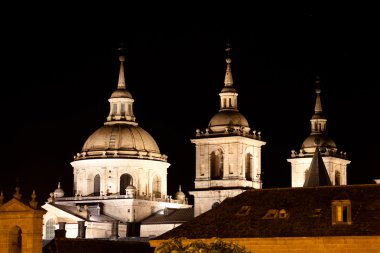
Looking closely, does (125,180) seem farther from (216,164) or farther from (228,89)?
(228,89)

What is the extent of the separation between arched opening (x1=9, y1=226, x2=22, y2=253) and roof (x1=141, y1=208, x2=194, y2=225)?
2815 inches

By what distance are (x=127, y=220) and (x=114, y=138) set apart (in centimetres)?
861

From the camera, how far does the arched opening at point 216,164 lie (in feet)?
497

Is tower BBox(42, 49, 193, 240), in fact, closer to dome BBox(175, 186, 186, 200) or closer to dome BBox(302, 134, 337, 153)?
dome BBox(175, 186, 186, 200)

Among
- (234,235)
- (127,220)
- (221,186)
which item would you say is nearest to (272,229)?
(234,235)

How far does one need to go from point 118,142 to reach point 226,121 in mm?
15865

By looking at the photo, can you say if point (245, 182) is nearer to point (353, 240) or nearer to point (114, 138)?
point (114, 138)

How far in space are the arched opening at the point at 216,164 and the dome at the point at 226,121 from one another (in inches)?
89.4

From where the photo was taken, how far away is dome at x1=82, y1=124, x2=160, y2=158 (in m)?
163

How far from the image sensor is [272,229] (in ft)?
271

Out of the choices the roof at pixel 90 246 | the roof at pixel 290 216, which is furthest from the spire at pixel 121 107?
the roof at pixel 290 216

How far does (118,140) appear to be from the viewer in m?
163

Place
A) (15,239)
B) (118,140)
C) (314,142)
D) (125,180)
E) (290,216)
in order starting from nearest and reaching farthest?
(290,216) < (15,239) < (314,142) < (118,140) < (125,180)

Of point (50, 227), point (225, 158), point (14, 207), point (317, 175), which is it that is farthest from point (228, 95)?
point (14, 207)
